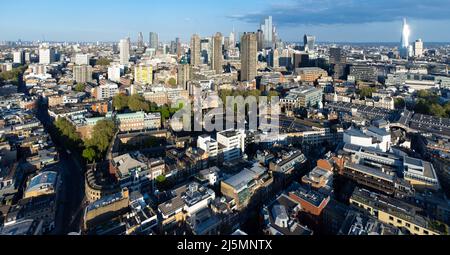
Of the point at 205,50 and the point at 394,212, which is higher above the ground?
the point at 205,50

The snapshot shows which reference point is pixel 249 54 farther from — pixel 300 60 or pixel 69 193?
pixel 69 193

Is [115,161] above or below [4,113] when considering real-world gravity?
below

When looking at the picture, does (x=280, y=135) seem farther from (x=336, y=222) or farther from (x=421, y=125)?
(x=421, y=125)

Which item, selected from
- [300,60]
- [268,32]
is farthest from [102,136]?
[268,32]

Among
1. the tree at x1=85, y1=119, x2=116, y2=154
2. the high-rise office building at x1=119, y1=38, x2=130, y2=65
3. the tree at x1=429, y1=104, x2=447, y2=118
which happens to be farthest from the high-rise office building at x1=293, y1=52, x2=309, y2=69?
the tree at x1=85, y1=119, x2=116, y2=154

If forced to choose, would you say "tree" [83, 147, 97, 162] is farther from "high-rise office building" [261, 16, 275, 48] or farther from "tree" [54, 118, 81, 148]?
"high-rise office building" [261, 16, 275, 48]
